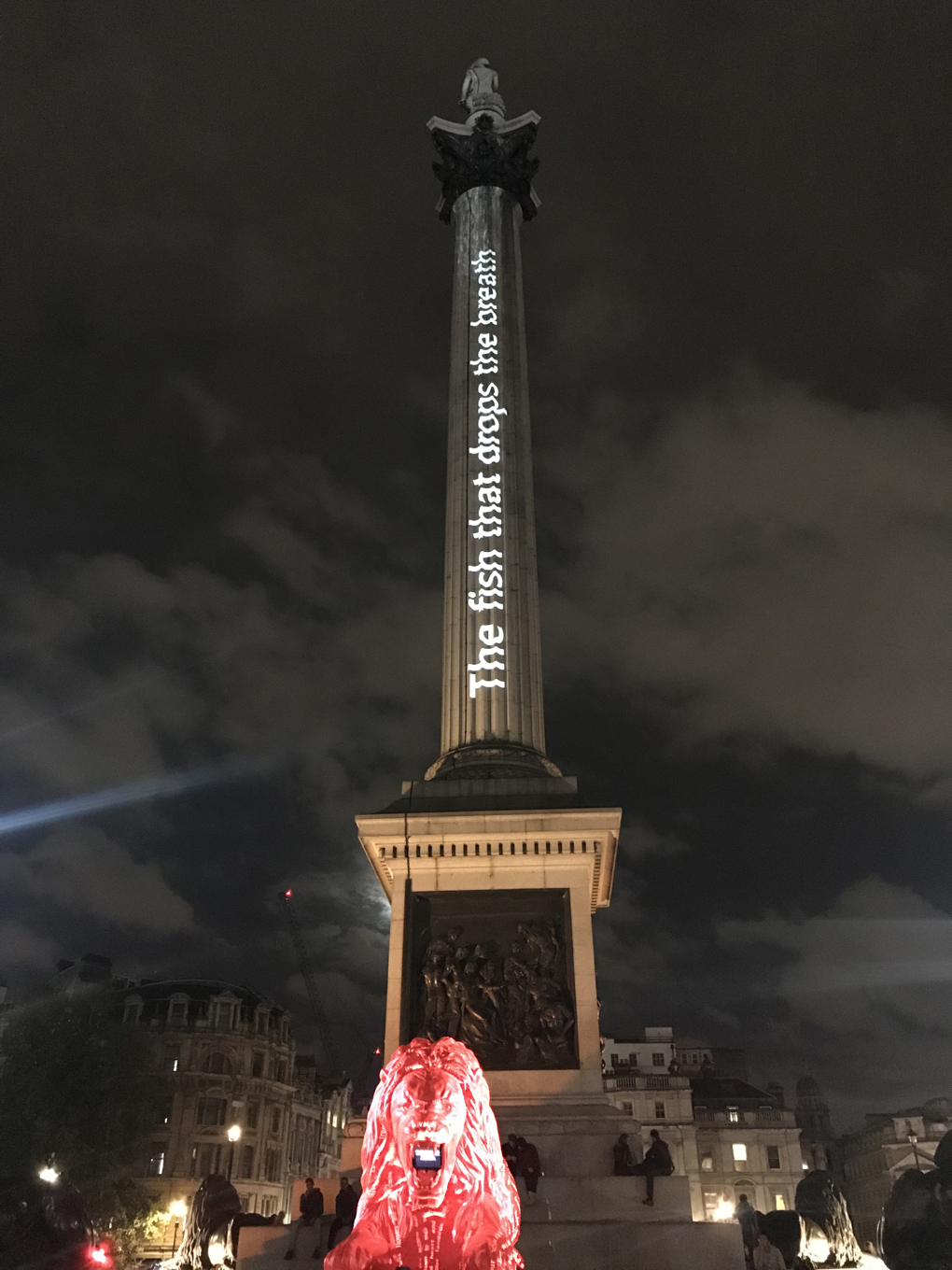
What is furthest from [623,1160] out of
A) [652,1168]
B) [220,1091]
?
[220,1091]

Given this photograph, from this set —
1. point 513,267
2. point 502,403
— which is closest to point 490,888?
point 502,403

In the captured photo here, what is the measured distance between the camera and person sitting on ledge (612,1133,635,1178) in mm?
15227

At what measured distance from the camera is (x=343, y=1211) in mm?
14578

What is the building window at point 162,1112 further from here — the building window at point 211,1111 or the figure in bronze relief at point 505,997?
the figure in bronze relief at point 505,997

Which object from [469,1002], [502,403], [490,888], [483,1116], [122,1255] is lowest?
[122,1255]

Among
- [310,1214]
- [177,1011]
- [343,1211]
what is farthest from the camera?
[177,1011]

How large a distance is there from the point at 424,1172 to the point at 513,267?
25953 millimetres

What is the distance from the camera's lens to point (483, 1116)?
10773 millimetres

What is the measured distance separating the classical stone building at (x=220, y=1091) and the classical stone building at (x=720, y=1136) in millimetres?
21273

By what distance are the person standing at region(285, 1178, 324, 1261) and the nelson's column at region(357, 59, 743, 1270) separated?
254 centimetres

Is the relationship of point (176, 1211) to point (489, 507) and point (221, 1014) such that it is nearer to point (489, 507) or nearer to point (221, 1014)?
point (221, 1014)

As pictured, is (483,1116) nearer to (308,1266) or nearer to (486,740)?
(308,1266)

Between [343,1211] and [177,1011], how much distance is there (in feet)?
169

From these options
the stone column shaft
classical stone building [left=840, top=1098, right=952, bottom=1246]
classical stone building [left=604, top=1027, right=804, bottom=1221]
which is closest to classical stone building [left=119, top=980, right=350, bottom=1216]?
classical stone building [left=604, top=1027, right=804, bottom=1221]
